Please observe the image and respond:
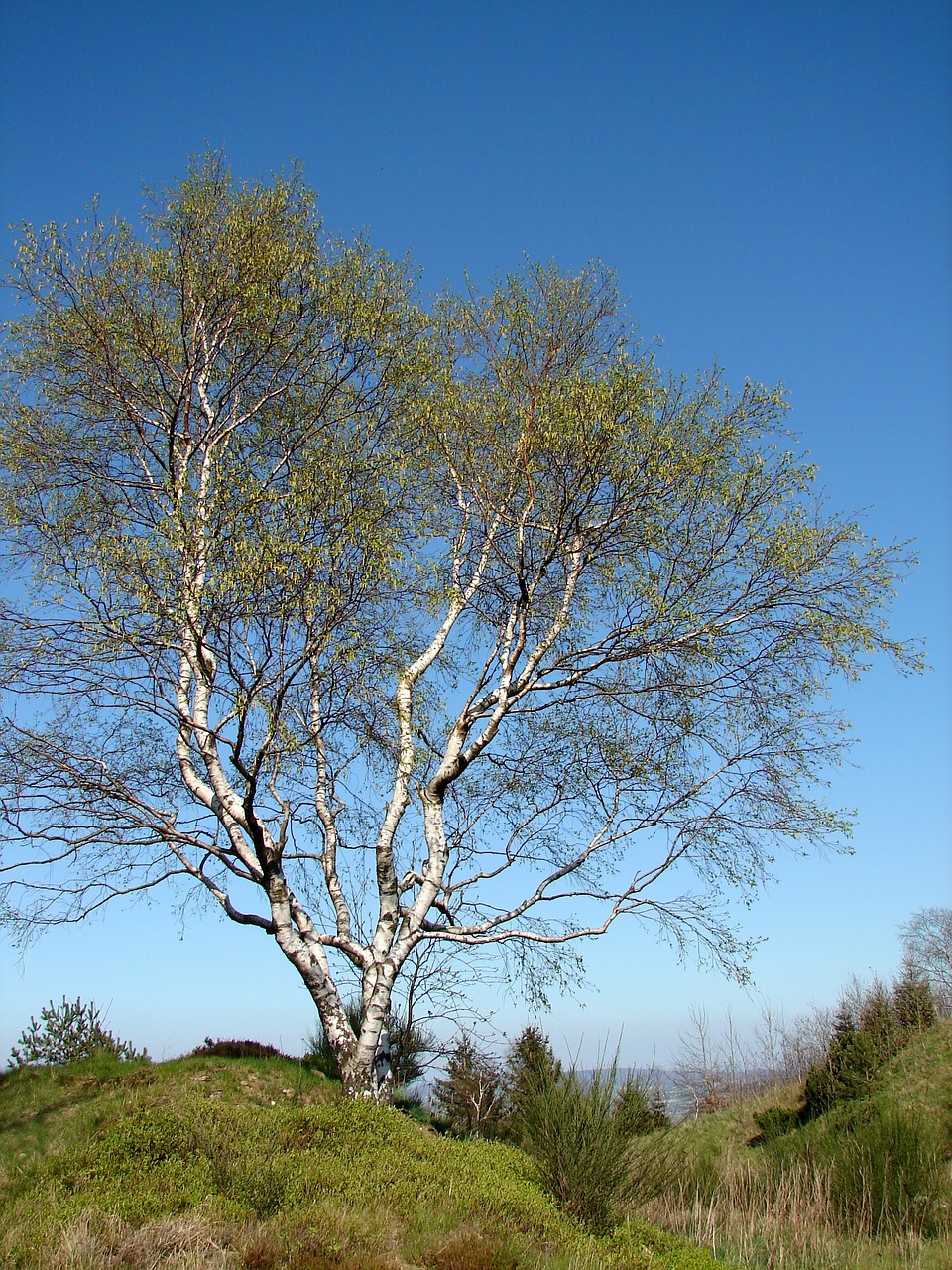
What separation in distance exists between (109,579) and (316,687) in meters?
3.41

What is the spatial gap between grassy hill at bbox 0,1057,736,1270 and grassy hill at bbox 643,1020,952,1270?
189cm

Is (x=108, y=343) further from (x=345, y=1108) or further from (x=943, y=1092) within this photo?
(x=943, y=1092)

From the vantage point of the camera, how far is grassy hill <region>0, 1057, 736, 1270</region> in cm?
570

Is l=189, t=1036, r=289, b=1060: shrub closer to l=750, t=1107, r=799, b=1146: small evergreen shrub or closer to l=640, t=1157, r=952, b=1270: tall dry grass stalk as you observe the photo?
l=640, t=1157, r=952, b=1270: tall dry grass stalk

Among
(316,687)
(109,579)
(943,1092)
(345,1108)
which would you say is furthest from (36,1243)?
(943,1092)

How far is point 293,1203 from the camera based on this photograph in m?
6.71

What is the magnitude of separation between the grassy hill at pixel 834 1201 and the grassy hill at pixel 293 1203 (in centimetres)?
189

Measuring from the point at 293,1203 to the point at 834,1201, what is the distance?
8128 mm

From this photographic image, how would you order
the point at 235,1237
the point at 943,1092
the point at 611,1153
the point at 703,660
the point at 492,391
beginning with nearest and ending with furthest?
the point at 235,1237
the point at 611,1153
the point at 703,660
the point at 492,391
the point at 943,1092

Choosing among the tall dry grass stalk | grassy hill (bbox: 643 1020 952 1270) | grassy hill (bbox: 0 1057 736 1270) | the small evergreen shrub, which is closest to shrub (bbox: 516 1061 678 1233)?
grassy hill (bbox: 0 1057 736 1270)

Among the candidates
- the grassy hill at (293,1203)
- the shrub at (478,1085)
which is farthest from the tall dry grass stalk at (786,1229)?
the shrub at (478,1085)

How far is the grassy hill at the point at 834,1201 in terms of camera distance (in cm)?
909

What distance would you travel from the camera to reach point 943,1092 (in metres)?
17.0

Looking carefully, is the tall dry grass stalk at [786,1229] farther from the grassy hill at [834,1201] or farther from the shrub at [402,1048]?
the shrub at [402,1048]
